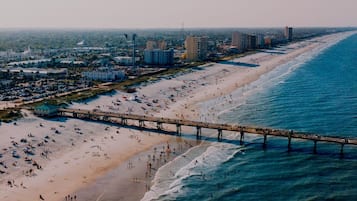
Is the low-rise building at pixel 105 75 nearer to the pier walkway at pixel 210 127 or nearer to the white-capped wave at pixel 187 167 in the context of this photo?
the pier walkway at pixel 210 127

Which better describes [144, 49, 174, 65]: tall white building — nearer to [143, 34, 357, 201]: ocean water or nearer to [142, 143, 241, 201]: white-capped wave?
[143, 34, 357, 201]: ocean water

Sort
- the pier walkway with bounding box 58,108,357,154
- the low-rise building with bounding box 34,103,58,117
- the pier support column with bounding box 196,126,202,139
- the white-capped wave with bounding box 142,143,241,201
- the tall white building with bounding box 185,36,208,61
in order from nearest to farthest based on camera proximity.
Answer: the white-capped wave with bounding box 142,143,241,201
the pier walkway with bounding box 58,108,357,154
the pier support column with bounding box 196,126,202,139
the low-rise building with bounding box 34,103,58,117
the tall white building with bounding box 185,36,208,61

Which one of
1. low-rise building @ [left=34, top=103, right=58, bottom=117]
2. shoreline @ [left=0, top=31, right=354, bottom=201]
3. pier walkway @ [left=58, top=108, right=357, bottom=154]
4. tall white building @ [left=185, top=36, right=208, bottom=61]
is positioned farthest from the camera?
tall white building @ [left=185, top=36, right=208, bottom=61]

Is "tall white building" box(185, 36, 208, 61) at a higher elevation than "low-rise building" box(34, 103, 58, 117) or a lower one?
higher

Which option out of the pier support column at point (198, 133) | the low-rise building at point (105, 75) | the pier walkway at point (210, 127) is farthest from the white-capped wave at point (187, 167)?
the low-rise building at point (105, 75)

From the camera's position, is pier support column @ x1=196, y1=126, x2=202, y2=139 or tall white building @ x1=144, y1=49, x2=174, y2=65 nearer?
pier support column @ x1=196, y1=126, x2=202, y2=139

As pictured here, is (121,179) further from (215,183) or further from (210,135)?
(210,135)

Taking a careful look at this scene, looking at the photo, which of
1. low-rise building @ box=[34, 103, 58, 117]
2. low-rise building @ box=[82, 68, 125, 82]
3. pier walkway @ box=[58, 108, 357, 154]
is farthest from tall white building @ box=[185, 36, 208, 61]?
low-rise building @ box=[34, 103, 58, 117]
